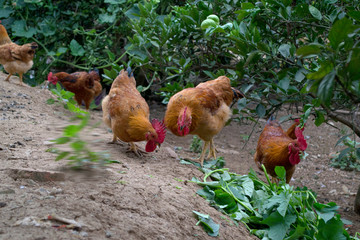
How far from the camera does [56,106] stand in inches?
231

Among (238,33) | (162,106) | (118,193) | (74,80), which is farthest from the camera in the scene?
(162,106)

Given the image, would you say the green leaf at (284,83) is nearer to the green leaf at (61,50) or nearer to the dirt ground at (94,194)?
the dirt ground at (94,194)

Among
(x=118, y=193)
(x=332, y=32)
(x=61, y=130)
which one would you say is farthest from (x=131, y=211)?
(x=332, y=32)

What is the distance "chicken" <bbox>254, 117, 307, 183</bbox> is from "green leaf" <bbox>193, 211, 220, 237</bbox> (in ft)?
5.93

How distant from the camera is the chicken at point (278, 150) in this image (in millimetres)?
4129

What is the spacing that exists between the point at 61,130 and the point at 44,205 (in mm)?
416

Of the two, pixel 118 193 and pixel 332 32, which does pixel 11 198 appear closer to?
pixel 118 193

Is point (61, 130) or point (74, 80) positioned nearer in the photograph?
point (61, 130)

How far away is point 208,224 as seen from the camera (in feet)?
8.47

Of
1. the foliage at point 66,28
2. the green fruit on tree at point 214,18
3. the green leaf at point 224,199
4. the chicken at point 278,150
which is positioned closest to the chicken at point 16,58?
the foliage at point 66,28

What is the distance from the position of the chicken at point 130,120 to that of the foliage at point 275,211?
27.4 inches

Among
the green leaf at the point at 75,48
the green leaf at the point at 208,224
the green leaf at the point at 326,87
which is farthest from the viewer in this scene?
the green leaf at the point at 75,48

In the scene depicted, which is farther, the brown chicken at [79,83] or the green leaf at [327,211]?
the brown chicken at [79,83]

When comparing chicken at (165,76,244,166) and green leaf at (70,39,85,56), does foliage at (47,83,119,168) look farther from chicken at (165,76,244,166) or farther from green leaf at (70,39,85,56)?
green leaf at (70,39,85,56)
